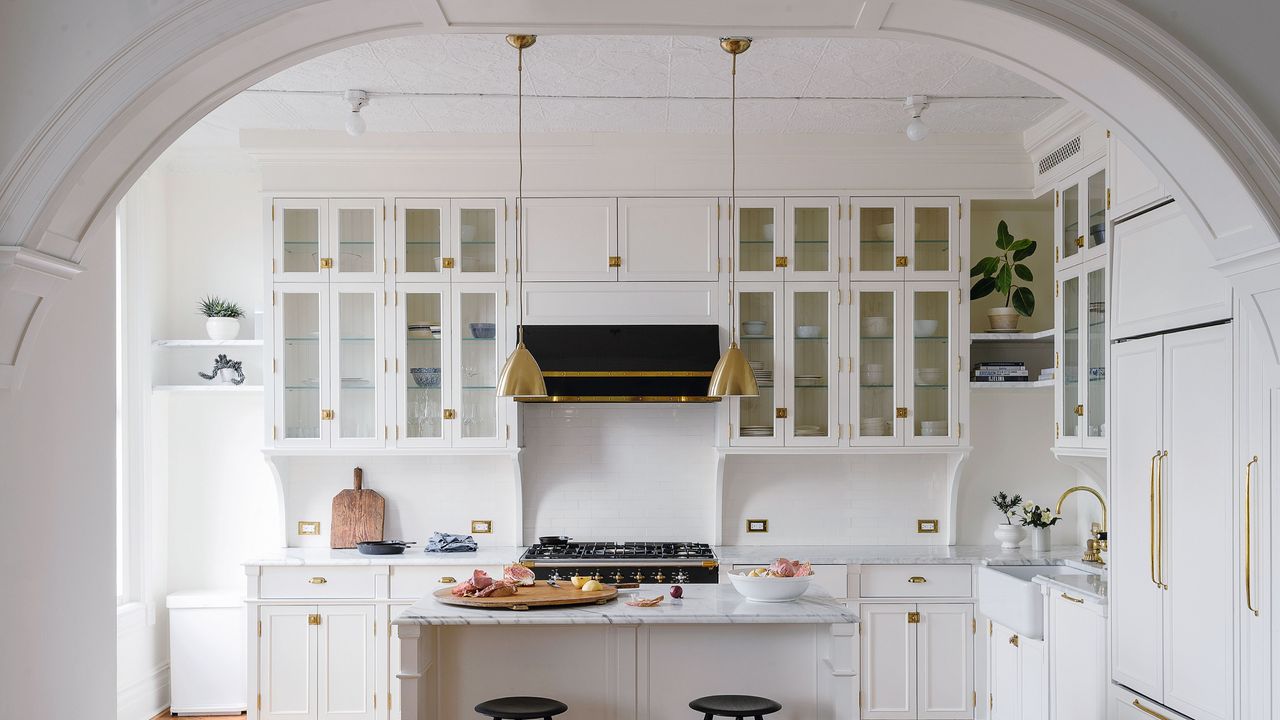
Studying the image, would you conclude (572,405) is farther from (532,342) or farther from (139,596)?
(139,596)

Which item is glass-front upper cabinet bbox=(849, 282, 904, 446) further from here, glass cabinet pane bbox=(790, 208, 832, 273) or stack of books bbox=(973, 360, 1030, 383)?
stack of books bbox=(973, 360, 1030, 383)

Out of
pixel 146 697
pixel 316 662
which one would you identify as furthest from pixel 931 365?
pixel 146 697

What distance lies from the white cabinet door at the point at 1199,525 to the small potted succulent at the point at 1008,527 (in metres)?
1.94

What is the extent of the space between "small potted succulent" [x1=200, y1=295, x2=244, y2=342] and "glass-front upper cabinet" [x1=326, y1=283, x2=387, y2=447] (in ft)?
2.05

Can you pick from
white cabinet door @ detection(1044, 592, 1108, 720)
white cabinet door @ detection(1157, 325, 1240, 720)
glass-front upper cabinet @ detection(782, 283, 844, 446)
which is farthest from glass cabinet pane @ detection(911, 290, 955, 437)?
white cabinet door @ detection(1157, 325, 1240, 720)

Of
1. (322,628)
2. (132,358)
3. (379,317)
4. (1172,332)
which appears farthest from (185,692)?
(1172,332)

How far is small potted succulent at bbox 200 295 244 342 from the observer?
5.46 meters

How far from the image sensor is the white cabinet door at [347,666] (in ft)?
16.5

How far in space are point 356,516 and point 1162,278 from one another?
13.4 ft

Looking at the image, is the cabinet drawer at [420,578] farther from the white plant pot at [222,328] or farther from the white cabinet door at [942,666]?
the white cabinet door at [942,666]

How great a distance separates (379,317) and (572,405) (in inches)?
45.2

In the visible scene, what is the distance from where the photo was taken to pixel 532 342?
17.2 ft

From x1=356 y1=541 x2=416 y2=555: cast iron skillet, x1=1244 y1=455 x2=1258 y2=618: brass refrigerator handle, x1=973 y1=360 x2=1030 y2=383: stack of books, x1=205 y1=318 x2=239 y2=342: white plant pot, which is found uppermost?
x1=205 y1=318 x2=239 y2=342: white plant pot

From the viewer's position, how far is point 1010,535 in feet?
17.3
